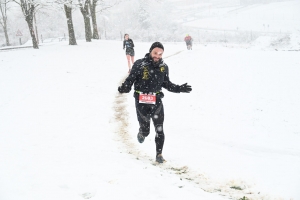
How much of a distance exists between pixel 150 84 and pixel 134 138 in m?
2.36

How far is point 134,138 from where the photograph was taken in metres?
6.88

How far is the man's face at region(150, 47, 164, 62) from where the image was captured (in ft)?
15.6

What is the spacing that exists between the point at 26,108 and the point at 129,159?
551cm

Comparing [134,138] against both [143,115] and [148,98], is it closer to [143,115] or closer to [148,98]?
[143,115]

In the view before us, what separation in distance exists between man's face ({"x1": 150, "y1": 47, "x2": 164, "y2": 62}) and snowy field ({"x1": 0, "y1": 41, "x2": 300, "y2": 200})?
2105 mm

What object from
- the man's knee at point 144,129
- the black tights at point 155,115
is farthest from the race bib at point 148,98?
the man's knee at point 144,129

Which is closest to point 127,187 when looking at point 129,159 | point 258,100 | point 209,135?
point 129,159

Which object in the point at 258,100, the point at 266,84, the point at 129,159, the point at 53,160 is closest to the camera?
the point at 53,160

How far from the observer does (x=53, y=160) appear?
200 inches

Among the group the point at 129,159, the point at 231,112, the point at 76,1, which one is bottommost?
the point at 231,112

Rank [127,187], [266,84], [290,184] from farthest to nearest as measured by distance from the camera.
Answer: [266,84] → [290,184] → [127,187]

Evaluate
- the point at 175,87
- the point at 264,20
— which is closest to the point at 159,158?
the point at 175,87

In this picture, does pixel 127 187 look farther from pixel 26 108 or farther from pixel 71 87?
pixel 71 87

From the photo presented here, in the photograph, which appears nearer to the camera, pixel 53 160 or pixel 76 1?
pixel 53 160
